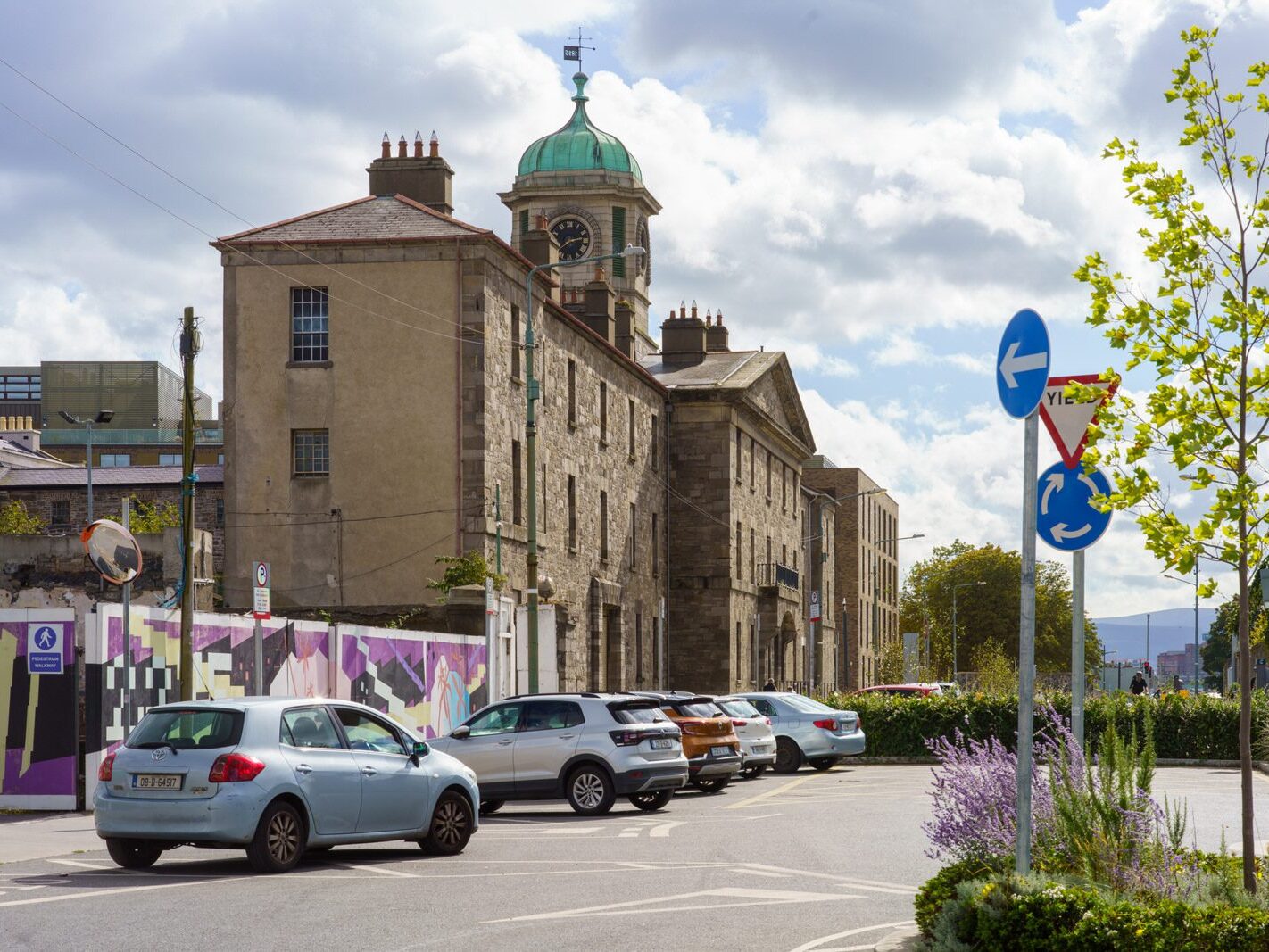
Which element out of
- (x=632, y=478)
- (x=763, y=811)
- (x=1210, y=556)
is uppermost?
(x=632, y=478)

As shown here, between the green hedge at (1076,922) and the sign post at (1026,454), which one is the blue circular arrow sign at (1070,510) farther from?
the green hedge at (1076,922)

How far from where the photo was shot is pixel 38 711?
2216cm

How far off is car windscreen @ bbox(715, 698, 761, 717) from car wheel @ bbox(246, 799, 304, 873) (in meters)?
15.8

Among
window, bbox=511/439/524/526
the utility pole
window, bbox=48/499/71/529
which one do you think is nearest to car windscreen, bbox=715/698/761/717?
the utility pole

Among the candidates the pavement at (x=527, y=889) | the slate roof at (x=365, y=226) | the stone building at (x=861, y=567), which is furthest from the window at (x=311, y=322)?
the stone building at (x=861, y=567)

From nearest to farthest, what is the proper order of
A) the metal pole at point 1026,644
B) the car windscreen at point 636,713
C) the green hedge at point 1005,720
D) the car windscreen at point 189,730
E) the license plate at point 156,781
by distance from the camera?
the metal pole at point 1026,644 → the license plate at point 156,781 → the car windscreen at point 189,730 → the car windscreen at point 636,713 → the green hedge at point 1005,720

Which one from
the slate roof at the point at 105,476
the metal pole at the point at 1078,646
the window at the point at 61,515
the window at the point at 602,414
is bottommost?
the metal pole at the point at 1078,646

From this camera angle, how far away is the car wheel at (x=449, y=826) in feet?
55.3

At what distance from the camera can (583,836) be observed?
1927cm

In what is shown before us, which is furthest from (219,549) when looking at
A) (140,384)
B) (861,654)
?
(140,384)

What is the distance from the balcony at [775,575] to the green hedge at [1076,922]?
60.0m

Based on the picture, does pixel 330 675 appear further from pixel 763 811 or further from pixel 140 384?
pixel 140 384

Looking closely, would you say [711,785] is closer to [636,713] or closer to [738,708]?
[738,708]

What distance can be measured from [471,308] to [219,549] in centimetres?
1103
